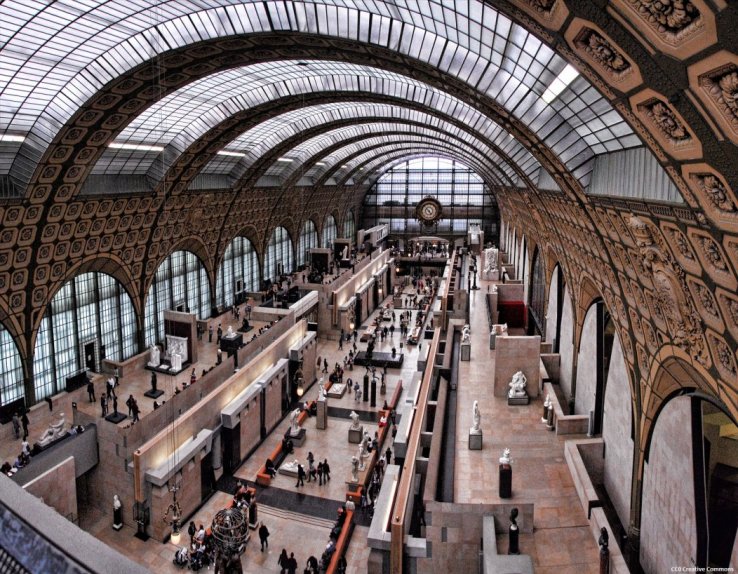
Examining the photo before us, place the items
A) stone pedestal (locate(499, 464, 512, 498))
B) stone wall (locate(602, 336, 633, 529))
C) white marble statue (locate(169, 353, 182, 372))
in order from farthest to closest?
1. white marble statue (locate(169, 353, 182, 372))
2. stone wall (locate(602, 336, 633, 529))
3. stone pedestal (locate(499, 464, 512, 498))

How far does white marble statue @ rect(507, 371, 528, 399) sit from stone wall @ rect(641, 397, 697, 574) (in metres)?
7.28

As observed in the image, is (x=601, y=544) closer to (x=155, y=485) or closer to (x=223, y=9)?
(x=155, y=485)

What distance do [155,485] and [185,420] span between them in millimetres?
2776

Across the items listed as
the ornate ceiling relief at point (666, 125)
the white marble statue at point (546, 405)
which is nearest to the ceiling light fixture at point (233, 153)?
the white marble statue at point (546, 405)

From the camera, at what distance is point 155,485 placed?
2030 centimetres

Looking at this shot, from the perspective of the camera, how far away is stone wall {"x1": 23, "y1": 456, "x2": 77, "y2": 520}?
19.3m

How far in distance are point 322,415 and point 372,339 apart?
12.3m

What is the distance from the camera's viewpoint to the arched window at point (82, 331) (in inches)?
1163

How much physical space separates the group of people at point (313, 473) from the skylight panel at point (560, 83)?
646 inches

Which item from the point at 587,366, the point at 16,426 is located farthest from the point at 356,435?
the point at 16,426

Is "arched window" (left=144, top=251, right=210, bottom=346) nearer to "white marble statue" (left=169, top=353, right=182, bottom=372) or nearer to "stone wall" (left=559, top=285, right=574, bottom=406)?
"white marble statue" (left=169, top=353, right=182, bottom=372)

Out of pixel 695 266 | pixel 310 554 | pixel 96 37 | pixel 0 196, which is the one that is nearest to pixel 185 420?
pixel 310 554

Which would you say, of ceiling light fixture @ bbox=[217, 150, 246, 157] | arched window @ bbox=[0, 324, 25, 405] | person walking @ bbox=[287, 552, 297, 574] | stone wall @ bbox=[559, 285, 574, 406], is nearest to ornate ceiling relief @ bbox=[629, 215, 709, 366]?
person walking @ bbox=[287, 552, 297, 574]

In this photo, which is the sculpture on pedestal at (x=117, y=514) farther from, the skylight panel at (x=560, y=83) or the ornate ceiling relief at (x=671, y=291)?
the skylight panel at (x=560, y=83)
